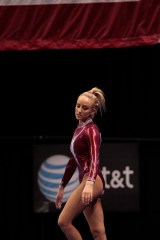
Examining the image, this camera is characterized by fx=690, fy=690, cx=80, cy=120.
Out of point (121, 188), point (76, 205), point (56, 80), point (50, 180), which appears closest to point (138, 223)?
point (121, 188)

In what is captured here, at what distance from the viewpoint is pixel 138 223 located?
268 inches

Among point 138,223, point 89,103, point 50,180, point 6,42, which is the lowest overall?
point 138,223

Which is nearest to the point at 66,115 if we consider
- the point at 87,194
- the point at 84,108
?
the point at 84,108

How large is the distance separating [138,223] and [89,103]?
2.38 m

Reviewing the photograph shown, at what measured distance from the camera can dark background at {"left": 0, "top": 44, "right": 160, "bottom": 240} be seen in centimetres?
680

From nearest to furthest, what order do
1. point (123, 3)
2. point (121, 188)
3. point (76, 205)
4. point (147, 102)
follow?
point (76, 205) < point (123, 3) < point (121, 188) < point (147, 102)

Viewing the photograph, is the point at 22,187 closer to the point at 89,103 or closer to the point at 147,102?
the point at 147,102

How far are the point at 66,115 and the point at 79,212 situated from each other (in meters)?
2.70

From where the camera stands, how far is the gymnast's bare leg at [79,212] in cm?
464

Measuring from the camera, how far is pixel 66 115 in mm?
7266

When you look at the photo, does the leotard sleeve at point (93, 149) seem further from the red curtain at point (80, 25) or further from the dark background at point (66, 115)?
the dark background at point (66, 115)

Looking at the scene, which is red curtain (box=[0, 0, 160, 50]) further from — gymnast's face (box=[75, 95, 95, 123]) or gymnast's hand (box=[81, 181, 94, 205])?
gymnast's hand (box=[81, 181, 94, 205])

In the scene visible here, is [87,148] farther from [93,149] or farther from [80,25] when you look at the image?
[80,25]

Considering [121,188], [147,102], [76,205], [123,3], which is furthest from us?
[147,102]
